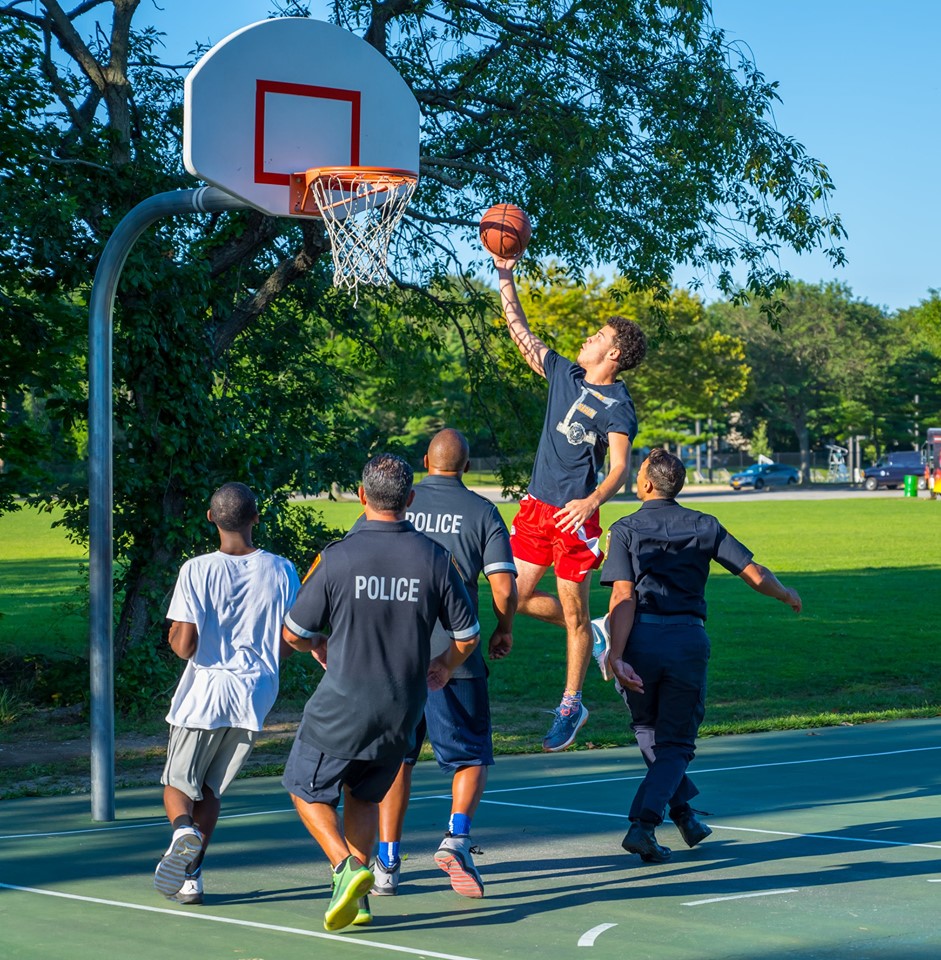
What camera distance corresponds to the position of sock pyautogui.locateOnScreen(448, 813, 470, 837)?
679cm

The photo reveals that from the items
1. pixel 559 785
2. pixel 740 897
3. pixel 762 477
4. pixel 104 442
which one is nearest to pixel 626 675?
pixel 740 897

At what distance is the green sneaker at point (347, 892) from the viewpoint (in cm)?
589

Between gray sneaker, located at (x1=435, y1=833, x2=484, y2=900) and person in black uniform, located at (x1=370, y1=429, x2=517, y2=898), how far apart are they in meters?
0.18

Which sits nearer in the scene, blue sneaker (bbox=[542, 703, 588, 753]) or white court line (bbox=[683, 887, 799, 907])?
white court line (bbox=[683, 887, 799, 907])

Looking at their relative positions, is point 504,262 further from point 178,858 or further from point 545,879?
point 178,858

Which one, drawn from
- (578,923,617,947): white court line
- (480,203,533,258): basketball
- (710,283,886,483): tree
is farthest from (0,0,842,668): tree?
(710,283,886,483): tree

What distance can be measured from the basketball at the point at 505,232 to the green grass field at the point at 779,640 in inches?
189

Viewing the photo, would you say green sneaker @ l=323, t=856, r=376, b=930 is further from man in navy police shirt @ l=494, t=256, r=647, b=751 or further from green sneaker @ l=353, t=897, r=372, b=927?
man in navy police shirt @ l=494, t=256, r=647, b=751

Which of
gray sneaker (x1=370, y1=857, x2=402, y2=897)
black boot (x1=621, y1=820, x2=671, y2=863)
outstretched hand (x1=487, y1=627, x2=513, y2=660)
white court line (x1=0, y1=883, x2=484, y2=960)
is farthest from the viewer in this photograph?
black boot (x1=621, y1=820, x2=671, y2=863)

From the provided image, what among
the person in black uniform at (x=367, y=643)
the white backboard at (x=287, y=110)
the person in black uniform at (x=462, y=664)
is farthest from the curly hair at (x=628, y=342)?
the white backboard at (x=287, y=110)

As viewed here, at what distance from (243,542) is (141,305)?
288 inches

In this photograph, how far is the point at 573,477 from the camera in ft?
28.0

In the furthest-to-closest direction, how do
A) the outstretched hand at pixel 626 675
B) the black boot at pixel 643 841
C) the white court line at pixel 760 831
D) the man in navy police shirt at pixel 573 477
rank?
the man in navy police shirt at pixel 573 477, the white court line at pixel 760 831, the outstretched hand at pixel 626 675, the black boot at pixel 643 841

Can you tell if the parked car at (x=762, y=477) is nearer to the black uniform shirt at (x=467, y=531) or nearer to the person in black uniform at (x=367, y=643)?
the black uniform shirt at (x=467, y=531)
